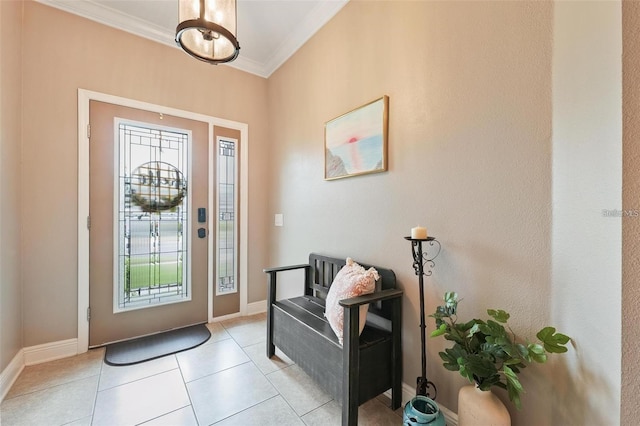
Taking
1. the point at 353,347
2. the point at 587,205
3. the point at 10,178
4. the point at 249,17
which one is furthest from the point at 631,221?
Answer: the point at 10,178

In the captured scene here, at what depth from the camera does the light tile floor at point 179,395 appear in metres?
1.48

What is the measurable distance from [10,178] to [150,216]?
0.91 metres

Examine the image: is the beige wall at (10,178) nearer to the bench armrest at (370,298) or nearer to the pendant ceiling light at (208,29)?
the pendant ceiling light at (208,29)

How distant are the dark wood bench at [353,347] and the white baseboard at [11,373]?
1.74 metres

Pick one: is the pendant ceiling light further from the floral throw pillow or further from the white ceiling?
the floral throw pillow

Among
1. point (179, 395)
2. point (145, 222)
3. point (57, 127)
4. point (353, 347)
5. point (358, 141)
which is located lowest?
point (179, 395)

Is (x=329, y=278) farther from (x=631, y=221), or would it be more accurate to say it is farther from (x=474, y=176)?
(x=631, y=221)

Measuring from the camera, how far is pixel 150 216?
8.19ft

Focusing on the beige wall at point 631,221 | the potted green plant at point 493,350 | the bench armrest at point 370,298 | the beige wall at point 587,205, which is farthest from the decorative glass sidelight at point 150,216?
the beige wall at point 631,221

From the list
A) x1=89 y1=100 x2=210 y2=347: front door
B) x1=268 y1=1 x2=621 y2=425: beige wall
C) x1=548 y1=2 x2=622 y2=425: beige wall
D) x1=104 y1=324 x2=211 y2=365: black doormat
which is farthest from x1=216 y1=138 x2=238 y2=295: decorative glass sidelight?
x1=548 y1=2 x2=622 y2=425: beige wall

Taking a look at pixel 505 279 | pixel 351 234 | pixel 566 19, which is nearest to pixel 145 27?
pixel 351 234

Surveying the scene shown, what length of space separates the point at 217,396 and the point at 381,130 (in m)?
2.05

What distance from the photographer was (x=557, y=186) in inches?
40.9

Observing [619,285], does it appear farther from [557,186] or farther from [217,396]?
[217,396]
